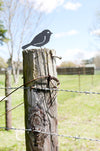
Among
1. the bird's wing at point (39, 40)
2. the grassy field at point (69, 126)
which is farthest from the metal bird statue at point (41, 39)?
the grassy field at point (69, 126)

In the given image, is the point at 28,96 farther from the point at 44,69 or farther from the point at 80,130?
the point at 80,130

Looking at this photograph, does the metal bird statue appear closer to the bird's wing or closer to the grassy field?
the bird's wing

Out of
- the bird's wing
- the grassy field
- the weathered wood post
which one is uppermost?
the bird's wing

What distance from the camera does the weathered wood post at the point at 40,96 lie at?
3.71 feet

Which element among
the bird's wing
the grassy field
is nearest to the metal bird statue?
the bird's wing

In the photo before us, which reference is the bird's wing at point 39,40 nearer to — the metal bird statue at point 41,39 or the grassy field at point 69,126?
the metal bird statue at point 41,39

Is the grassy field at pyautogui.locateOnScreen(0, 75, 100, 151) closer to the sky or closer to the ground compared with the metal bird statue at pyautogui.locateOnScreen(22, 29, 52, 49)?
closer to the ground

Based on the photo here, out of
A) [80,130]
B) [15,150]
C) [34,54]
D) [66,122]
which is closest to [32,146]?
[34,54]

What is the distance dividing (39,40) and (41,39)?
0.06 feet

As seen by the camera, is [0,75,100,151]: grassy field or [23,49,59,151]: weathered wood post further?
[0,75,100,151]: grassy field

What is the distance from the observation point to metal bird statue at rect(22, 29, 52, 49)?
1.21m

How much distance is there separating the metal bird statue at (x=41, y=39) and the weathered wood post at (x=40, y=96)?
9cm

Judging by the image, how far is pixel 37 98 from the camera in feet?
3.75

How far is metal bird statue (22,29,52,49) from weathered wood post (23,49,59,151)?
0.30ft
